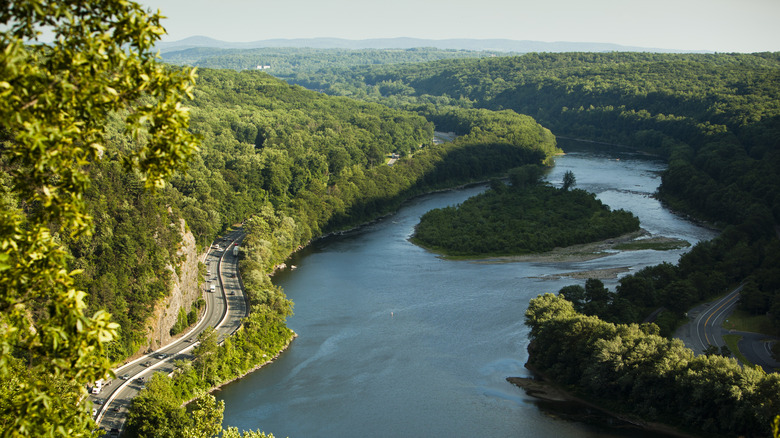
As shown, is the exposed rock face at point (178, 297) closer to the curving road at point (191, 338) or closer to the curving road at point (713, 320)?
the curving road at point (191, 338)

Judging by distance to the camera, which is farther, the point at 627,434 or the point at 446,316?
the point at 446,316

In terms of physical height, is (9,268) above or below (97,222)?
above

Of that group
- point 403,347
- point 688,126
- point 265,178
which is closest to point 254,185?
point 265,178

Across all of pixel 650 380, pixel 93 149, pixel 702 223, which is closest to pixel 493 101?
pixel 702 223

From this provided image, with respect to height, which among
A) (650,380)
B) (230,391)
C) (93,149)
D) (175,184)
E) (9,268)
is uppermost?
(93,149)

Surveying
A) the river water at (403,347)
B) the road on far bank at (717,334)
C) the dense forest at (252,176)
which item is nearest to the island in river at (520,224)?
the river water at (403,347)

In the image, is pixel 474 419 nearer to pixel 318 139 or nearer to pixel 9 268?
pixel 9 268

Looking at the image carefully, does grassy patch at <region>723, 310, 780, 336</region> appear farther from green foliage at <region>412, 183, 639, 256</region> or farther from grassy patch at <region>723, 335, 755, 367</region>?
green foliage at <region>412, 183, 639, 256</region>

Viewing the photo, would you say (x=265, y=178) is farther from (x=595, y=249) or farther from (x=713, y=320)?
(x=713, y=320)
